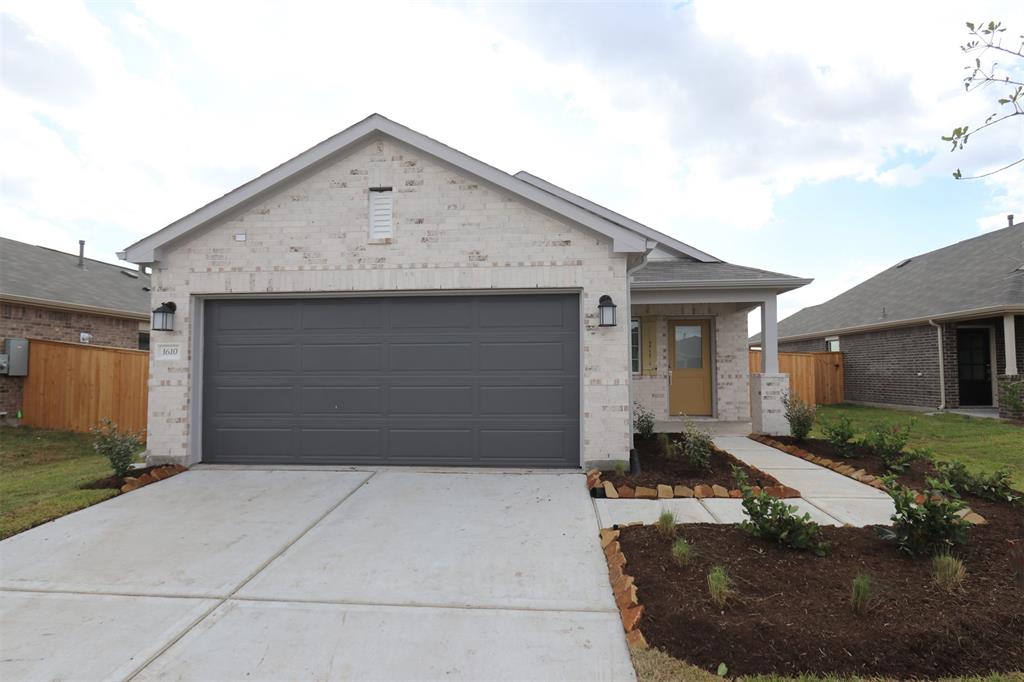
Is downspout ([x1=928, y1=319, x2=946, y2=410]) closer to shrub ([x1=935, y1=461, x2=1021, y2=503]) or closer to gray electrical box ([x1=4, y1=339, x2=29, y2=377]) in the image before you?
shrub ([x1=935, y1=461, x2=1021, y2=503])

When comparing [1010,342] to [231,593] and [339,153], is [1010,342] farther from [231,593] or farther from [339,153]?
[231,593]

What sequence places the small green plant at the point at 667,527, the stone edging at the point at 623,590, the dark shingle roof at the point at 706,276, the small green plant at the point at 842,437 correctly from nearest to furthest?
the stone edging at the point at 623,590
the small green plant at the point at 667,527
the small green plant at the point at 842,437
the dark shingle roof at the point at 706,276

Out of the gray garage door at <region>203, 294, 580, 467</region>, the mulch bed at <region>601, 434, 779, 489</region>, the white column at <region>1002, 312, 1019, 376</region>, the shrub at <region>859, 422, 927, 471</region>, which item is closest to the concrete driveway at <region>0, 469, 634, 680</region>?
the mulch bed at <region>601, 434, 779, 489</region>

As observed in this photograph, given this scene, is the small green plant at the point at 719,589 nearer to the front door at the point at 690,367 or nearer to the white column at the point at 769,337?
the white column at the point at 769,337

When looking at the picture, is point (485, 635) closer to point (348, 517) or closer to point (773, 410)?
point (348, 517)

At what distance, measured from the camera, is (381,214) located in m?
7.14

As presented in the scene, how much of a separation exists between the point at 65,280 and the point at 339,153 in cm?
1189

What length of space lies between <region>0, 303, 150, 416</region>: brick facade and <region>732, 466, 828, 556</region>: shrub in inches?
580

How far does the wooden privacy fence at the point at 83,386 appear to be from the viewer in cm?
1037

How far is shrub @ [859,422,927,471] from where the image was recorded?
6.59 metres

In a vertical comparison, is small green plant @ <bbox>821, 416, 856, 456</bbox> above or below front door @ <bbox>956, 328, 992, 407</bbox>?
below

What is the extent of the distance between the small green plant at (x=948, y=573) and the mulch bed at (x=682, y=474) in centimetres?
237

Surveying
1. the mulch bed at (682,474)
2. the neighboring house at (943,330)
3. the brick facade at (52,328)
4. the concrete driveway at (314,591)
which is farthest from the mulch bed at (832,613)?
the brick facade at (52,328)

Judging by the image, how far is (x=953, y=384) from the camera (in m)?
13.5
